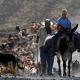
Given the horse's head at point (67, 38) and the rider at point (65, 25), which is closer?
the horse's head at point (67, 38)

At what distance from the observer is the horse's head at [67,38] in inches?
674

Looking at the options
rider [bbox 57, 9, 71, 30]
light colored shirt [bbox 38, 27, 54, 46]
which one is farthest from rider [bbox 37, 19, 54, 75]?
rider [bbox 57, 9, 71, 30]

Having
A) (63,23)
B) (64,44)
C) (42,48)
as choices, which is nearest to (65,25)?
(63,23)

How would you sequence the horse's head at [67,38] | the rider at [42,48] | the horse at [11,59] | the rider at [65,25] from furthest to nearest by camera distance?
1. the horse at [11,59]
2. the rider at [42,48]
3. the rider at [65,25]
4. the horse's head at [67,38]

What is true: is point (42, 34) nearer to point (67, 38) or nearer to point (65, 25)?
point (65, 25)

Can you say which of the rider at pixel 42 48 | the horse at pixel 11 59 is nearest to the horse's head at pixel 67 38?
the rider at pixel 42 48

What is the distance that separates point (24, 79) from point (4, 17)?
4713 centimetres

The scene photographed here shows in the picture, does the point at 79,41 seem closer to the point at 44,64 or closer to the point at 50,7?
the point at 44,64

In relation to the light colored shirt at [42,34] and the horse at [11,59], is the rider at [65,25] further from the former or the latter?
the horse at [11,59]

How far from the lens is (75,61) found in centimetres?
2172

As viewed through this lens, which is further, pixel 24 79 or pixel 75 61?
pixel 75 61

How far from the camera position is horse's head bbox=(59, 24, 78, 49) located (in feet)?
56.1

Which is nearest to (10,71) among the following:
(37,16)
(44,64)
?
(44,64)

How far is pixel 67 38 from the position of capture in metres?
17.1
